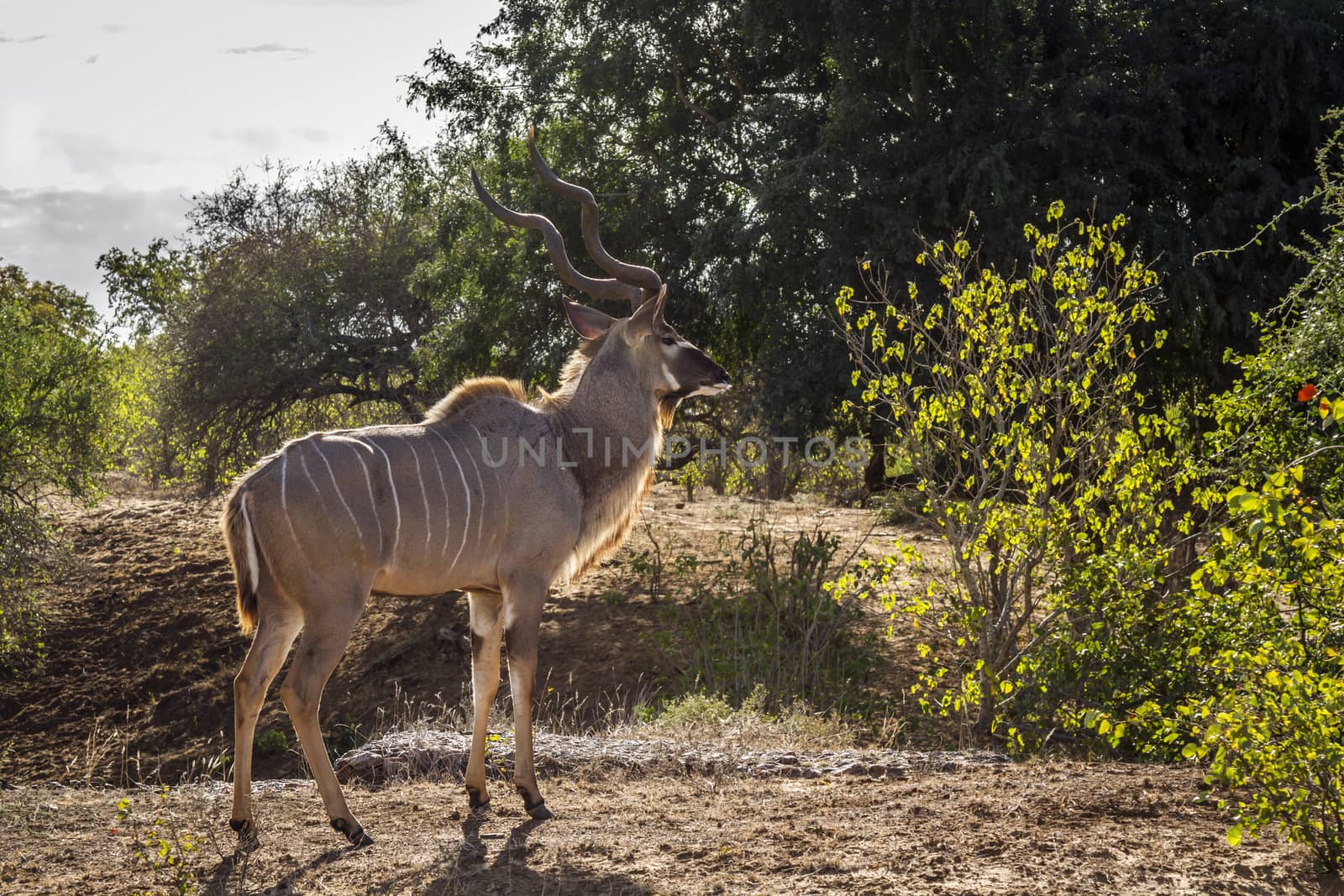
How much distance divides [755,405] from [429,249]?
4.65 meters

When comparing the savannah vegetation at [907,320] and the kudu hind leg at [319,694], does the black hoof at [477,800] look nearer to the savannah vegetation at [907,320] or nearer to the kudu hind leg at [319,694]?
the kudu hind leg at [319,694]

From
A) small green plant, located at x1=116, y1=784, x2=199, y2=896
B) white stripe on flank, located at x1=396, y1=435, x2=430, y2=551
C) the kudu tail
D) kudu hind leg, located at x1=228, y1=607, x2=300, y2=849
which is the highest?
white stripe on flank, located at x1=396, y1=435, x2=430, y2=551

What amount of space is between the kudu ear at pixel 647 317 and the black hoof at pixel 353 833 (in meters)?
2.86

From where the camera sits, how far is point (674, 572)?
13141 mm

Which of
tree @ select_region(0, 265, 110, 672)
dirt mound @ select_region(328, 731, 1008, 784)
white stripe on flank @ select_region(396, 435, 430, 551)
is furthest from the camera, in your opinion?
tree @ select_region(0, 265, 110, 672)

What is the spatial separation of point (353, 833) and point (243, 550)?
1257 mm

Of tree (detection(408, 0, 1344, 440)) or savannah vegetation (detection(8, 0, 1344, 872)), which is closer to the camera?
savannah vegetation (detection(8, 0, 1344, 872))

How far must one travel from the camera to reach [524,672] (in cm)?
567

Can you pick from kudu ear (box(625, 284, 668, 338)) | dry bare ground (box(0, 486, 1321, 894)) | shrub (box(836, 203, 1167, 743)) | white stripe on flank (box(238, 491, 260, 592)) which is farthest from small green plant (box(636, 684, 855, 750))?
white stripe on flank (box(238, 491, 260, 592))

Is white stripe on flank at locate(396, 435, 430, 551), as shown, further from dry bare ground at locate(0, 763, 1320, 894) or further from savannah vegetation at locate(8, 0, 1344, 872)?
savannah vegetation at locate(8, 0, 1344, 872)

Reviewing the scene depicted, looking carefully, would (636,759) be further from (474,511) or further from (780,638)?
(780,638)

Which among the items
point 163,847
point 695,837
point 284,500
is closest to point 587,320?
point 284,500

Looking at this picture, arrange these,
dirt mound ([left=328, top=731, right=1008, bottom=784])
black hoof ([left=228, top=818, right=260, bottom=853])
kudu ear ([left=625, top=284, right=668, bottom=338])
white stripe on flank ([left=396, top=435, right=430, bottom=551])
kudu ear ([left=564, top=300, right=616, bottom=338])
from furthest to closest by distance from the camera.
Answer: kudu ear ([left=564, top=300, right=616, bottom=338]) → kudu ear ([left=625, top=284, right=668, bottom=338]) → dirt mound ([left=328, top=731, right=1008, bottom=784]) → white stripe on flank ([left=396, top=435, right=430, bottom=551]) → black hoof ([left=228, top=818, right=260, bottom=853])

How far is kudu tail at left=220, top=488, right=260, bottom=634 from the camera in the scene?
5254mm
